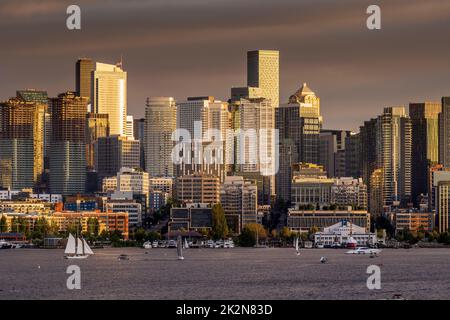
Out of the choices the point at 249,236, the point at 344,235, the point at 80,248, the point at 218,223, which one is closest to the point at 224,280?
the point at 80,248

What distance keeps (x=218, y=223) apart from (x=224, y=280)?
4289 inches

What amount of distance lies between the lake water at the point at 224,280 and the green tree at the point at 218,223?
7364cm

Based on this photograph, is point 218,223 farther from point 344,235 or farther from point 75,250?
point 75,250

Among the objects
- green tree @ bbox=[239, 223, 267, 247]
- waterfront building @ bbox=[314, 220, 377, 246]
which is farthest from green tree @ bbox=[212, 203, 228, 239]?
waterfront building @ bbox=[314, 220, 377, 246]

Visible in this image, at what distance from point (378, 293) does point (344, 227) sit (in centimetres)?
12313

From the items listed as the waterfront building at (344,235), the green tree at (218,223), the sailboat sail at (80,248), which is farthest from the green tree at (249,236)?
the sailboat sail at (80,248)

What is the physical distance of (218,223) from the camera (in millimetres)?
192875

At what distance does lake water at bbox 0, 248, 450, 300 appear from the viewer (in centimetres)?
6900

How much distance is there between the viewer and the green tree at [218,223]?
191125 mm
